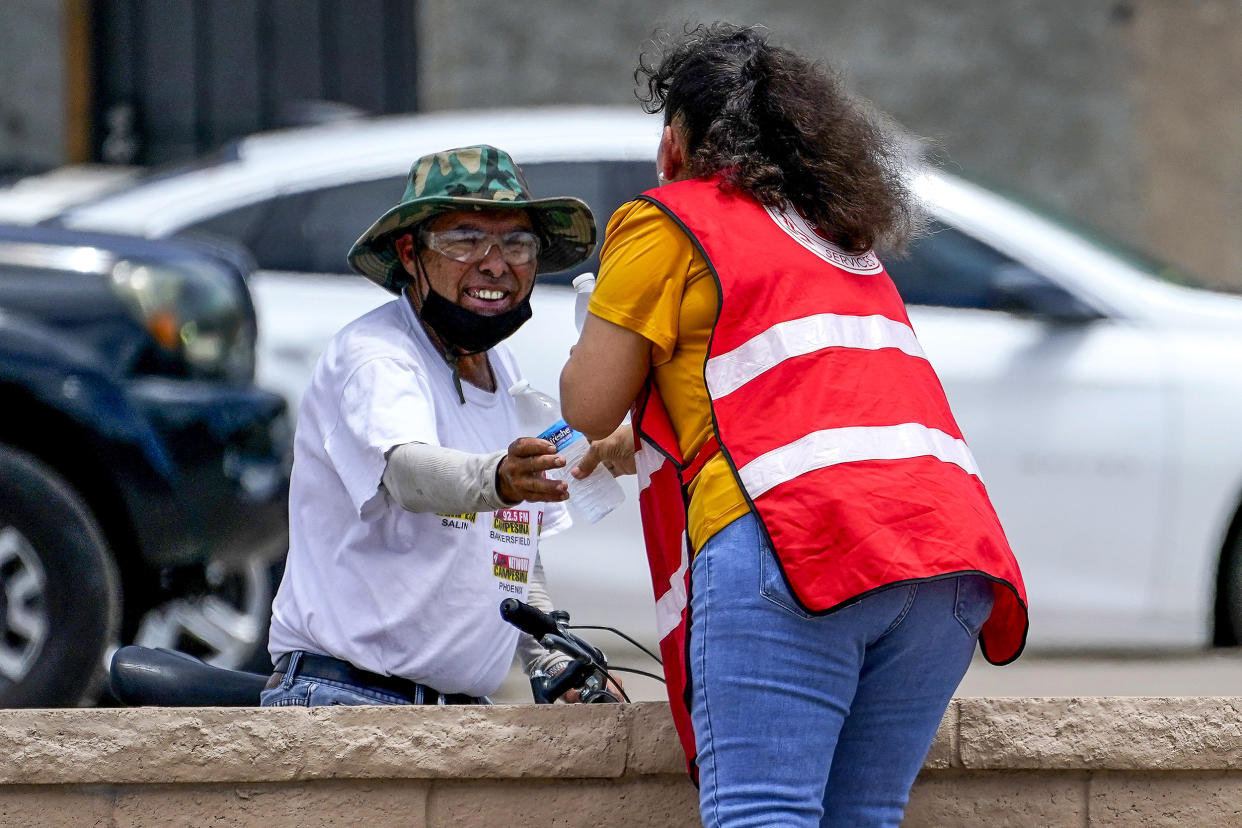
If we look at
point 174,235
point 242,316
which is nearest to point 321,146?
point 174,235

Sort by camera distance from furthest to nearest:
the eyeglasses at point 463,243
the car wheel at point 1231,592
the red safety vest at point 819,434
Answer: the car wheel at point 1231,592 → the eyeglasses at point 463,243 → the red safety vest at point 819,434

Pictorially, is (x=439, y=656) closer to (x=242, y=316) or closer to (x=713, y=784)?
(x=713, y=784)

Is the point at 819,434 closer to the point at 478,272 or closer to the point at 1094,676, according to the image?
the point at 478,272

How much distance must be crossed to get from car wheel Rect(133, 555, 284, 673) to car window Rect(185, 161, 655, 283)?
123cm

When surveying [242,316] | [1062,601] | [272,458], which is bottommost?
[1062,601]

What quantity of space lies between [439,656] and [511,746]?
193 millimetres

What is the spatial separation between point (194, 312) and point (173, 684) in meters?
2.27

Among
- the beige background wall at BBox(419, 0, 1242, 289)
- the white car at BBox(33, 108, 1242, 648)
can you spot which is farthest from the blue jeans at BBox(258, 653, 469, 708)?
the beige background wall at BBox(419, 0, 1242, 289)

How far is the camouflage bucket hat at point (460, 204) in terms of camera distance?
3.09 meters

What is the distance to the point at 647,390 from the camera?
268 cm

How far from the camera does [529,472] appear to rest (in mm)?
2643

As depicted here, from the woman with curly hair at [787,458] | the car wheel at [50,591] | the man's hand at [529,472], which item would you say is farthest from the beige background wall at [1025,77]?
the man's hand at [529,472]

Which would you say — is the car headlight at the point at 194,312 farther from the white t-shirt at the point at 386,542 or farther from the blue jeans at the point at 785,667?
the blue jeans at the point at 785,667

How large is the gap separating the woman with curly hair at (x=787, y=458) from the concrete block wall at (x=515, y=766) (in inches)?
15.5
